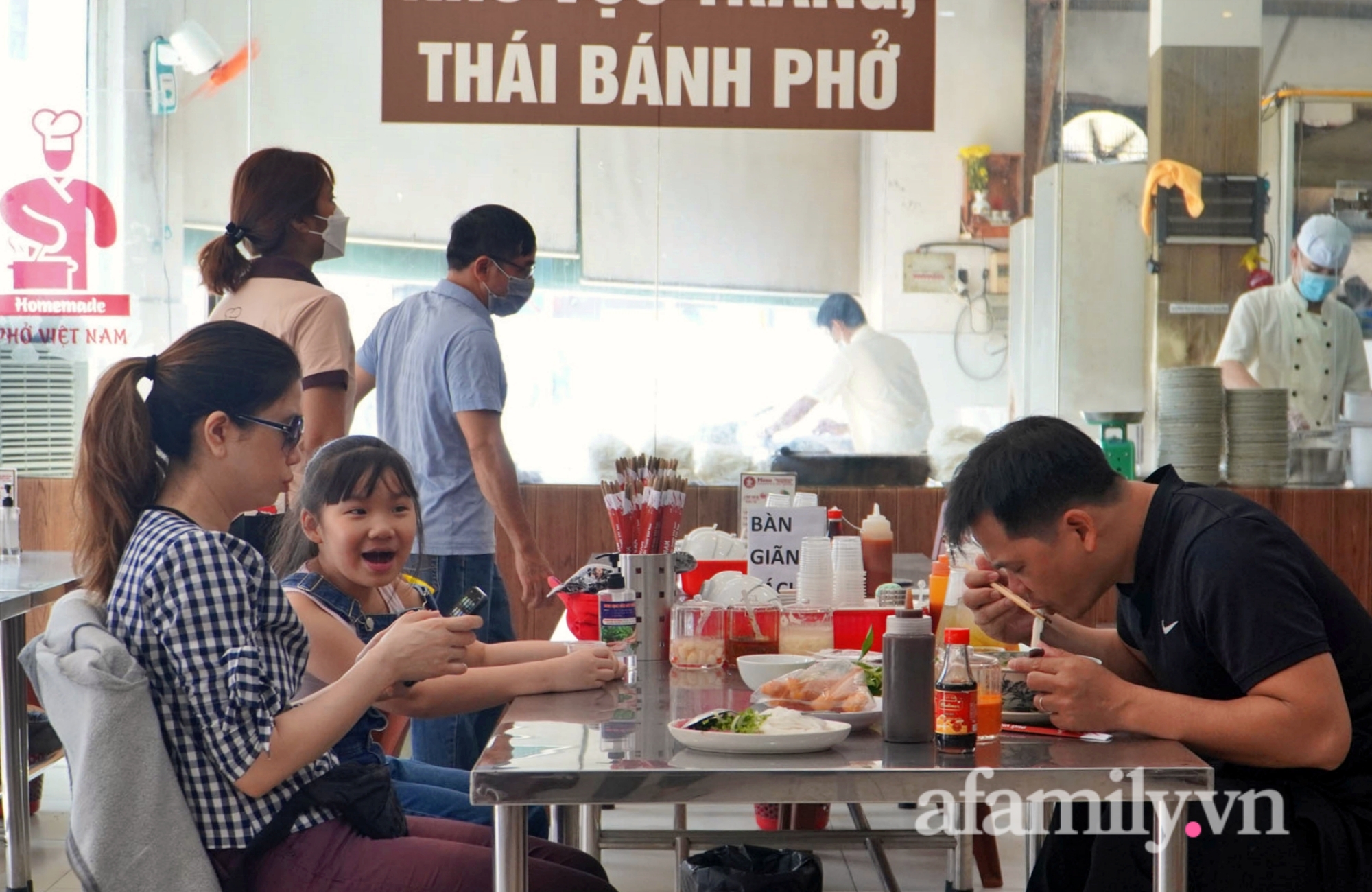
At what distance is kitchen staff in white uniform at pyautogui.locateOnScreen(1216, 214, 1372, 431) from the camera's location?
5562 mm

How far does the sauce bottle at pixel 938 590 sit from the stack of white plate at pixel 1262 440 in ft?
10.8

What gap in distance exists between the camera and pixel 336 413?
137 inches

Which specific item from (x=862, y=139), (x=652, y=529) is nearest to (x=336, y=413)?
(x=652, y=529)

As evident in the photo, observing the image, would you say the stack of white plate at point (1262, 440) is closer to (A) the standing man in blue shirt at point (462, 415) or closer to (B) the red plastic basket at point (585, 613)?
(A) the standing man in blue shirt at point (462, 415)

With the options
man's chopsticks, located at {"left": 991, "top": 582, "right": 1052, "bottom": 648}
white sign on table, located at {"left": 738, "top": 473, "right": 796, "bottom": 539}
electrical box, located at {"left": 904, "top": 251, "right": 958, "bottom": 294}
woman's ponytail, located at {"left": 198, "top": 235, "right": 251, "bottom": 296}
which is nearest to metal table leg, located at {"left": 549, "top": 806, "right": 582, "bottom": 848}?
man's chopsticks, located at {"left": 991, "top": 582, "right": 1052, "bottom": 648}

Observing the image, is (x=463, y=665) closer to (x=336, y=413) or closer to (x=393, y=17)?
(x=336, y=413)

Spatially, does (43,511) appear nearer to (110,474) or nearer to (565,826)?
(565,826)

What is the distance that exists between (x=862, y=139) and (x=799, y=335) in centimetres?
84

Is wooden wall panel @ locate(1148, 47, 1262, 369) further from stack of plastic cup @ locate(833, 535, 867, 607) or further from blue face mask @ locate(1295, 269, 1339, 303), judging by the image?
stack of plastic cup @ locate(833, 535, 867, 607)

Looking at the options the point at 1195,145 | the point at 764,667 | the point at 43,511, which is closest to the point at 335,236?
the point at 43,511

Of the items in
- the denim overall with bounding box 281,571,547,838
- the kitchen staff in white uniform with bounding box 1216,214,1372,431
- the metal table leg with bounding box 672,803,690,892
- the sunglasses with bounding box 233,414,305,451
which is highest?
the kitchen staff in white uniform with bounding box 1216,214,1372,431

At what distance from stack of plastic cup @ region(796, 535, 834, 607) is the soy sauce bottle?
2.88 ft

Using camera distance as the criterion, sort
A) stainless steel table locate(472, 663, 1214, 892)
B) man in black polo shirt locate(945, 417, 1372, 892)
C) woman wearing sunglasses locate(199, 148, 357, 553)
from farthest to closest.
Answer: woman wearing sunglasses locate(199, 148, 357, 553), man in black polo shirt locate(945, 417, 1372, 892), stainless steel table locate(472, 663, 1214, 892)

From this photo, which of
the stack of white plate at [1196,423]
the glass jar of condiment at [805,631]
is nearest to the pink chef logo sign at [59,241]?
the glass jar of condiment at [805,631]
